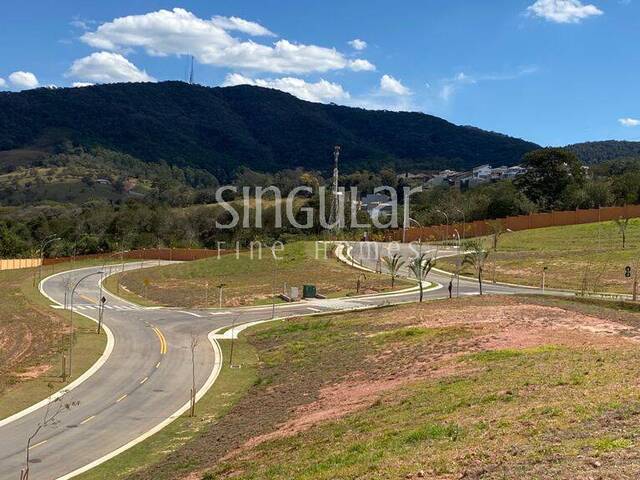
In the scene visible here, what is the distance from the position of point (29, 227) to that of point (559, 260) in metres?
126

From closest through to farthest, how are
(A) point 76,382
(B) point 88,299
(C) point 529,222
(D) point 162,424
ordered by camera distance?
(D) point 162,424 → (A) point 76,382 → (B) point 88,299 → (C) point 529,222

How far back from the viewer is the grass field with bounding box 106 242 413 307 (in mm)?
69312

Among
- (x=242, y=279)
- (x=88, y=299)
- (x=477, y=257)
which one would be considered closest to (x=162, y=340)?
(x=88, y=299)

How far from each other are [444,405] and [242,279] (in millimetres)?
63007

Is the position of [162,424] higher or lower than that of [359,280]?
lower

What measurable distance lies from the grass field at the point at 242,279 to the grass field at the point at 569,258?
45.3 ft

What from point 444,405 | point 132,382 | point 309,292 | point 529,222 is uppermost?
point 529,222

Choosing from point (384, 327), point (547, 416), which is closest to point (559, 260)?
point (384, 327)

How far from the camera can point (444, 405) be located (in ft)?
66.3

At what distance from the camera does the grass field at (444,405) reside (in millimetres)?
14023

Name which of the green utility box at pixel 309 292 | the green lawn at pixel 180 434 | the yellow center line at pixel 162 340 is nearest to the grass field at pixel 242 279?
the green utility box at pixel 309 292

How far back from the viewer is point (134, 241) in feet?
466

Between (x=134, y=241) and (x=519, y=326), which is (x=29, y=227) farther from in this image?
(x=519, y=326)

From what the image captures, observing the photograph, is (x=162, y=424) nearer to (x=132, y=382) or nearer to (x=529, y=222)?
(x=132, y=382)
